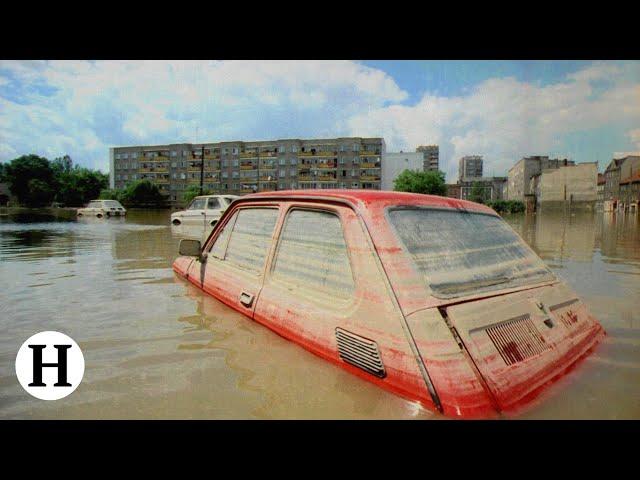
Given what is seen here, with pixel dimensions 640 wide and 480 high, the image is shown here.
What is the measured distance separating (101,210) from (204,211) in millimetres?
18396

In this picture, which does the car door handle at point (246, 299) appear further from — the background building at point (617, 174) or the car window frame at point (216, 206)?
the background building at point (617, 174)

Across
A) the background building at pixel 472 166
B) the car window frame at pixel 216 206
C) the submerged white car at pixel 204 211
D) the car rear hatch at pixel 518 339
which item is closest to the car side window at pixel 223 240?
the car rear hatch at pixel 518 339

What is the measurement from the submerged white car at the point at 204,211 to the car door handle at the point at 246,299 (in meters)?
13.9

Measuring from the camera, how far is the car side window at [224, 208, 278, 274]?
2904mm

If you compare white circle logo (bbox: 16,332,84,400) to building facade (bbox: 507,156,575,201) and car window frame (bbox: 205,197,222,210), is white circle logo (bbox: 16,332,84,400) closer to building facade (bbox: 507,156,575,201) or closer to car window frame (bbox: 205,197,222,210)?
car window frame (bbox: 205,197,222,210)

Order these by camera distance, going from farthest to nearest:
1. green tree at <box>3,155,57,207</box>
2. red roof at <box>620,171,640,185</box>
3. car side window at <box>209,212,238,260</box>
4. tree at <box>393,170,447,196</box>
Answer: green tree at <box>3,155,57,207</box> → red roof at <box>620,171,640,185</box> → tree at <box>393,170,447,196</box> → car side window at <box>209,212,238,260</box>

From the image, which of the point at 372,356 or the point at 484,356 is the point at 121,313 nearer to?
the point at 372,356

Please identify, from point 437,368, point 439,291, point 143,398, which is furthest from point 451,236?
point 143,398

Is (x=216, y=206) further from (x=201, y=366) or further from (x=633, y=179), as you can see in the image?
(x=633, y=179)

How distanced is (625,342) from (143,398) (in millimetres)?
3242

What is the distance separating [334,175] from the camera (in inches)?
3228

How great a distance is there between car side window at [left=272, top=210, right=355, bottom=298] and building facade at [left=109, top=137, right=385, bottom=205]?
77.5 meters

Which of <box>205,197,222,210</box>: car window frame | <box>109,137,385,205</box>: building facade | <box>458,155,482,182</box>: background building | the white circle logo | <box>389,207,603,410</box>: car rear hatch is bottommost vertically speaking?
the white circle logo

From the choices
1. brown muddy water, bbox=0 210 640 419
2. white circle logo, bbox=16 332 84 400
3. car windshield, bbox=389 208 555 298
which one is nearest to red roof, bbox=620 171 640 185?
brown muddy water, bbox=0 210 640 419
